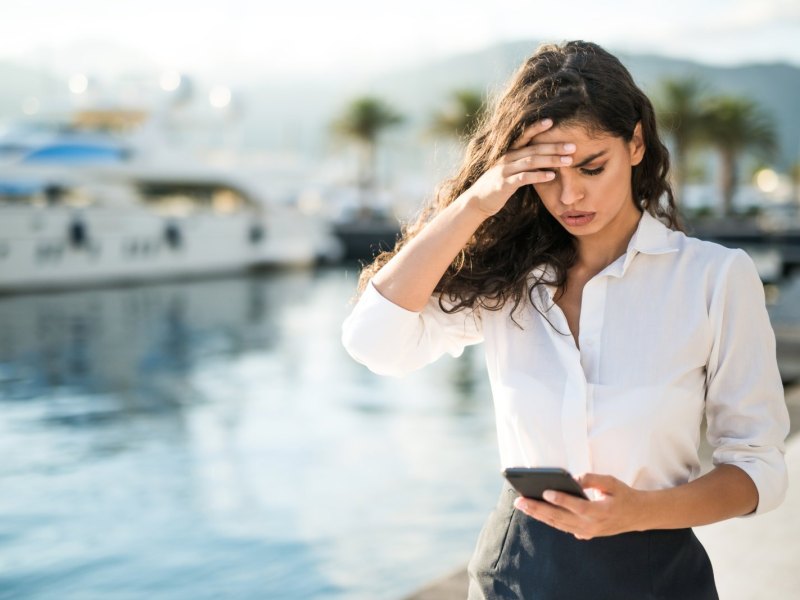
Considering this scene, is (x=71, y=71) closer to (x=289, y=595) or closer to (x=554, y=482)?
(x=289, y=595)

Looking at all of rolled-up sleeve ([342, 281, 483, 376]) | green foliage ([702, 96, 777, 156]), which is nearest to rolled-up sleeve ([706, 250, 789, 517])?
rolled-up sleeve ([342, 281, 483, 376])

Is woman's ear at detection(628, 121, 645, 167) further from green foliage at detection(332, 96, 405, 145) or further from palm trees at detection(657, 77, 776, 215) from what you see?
green foliage at detection(332, 96, 405, 145)

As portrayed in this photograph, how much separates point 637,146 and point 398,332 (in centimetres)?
51

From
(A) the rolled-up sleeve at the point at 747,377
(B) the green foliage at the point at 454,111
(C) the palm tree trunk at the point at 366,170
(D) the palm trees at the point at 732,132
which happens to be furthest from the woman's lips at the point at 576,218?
(C) the palm tree trunk at the point at 366,170

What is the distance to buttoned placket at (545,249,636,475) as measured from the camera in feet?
5.06

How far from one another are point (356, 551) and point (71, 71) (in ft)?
102

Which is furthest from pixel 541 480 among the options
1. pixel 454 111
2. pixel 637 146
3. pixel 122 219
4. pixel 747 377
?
→ pixel 454 111

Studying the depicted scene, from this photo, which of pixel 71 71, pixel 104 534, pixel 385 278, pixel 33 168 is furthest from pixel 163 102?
pixel 385 278

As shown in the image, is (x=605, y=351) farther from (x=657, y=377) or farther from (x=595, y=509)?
(x=595, y=509)

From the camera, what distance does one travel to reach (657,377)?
155 cm

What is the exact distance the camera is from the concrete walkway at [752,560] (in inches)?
131

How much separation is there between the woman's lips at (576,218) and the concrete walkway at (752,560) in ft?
6.62

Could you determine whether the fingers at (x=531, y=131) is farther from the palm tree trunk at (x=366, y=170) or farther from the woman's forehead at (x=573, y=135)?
the palm tree trunk at (x=366, y=170)

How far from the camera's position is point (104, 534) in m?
6.26
